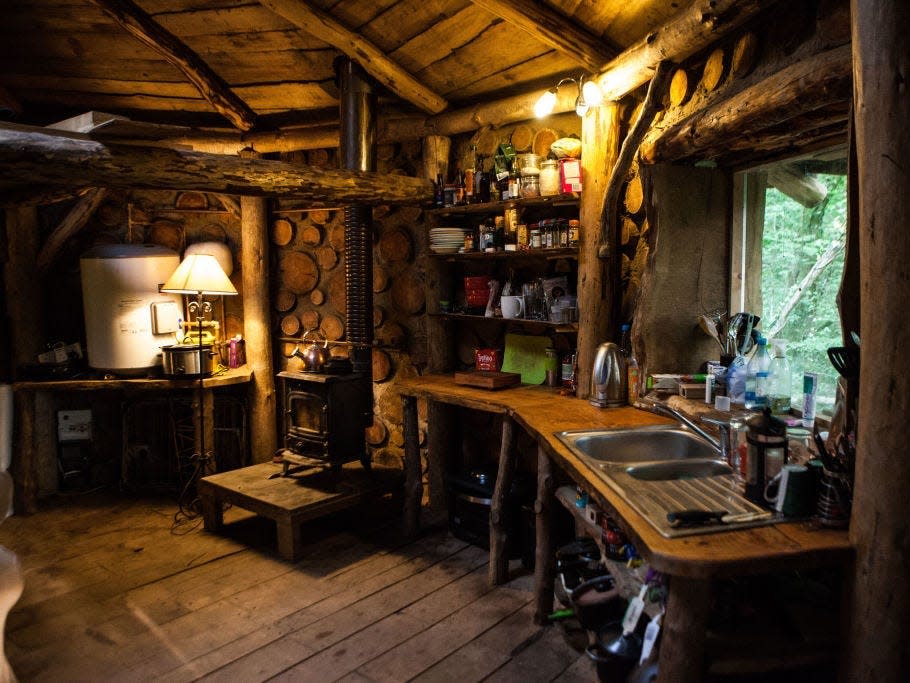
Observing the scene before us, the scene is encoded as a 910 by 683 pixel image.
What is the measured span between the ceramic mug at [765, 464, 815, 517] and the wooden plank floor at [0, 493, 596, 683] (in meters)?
1.28

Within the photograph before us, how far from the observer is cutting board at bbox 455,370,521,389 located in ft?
11.6

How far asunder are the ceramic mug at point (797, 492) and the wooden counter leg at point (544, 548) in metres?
1.25

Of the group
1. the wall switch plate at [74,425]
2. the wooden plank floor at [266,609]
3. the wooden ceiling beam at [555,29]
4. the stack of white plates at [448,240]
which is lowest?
the wooden plank floor at [266,609]

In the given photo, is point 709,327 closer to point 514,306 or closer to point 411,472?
point 514,306

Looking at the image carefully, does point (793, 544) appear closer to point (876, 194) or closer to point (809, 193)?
point (876, 194)

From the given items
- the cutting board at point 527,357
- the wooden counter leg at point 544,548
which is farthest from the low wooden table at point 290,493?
the wooden counter leg at point 544,548

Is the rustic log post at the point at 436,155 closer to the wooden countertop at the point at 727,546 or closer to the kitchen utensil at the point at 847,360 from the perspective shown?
the wooden countertop at the point at 727,546

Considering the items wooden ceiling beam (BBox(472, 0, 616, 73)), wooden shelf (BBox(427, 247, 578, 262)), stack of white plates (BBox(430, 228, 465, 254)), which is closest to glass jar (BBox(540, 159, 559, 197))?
wooden shelf (BBox(427, 247, 578, 262))

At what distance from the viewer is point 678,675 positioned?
58.3 inches

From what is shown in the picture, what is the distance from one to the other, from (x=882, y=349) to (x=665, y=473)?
100cm

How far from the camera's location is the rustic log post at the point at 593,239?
3.12 metres

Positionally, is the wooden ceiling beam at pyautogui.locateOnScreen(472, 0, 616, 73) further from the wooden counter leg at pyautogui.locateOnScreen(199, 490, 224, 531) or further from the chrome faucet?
the wooden counter leg at pyautogui.locateOnScreen(199, 490, 224, 531)

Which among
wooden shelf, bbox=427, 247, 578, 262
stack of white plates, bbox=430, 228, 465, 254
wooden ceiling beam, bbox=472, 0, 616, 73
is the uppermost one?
wooden ceiling beam, bbox=472, 0, 616, 73

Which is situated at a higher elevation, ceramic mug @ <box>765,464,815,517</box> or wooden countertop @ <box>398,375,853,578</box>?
ceramic mug @ <box>765,464,815,517</box>
